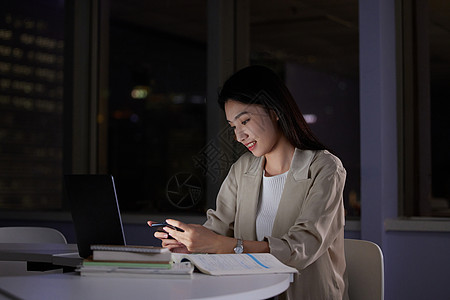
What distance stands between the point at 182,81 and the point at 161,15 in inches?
26.6

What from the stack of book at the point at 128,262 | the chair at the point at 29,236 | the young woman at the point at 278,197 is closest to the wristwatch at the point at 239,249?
the young woman at the point at 278,197

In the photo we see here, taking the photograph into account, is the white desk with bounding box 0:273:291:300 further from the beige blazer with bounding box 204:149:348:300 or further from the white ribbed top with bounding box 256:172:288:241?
the white ribbed top with bounding box 256:172:288:241

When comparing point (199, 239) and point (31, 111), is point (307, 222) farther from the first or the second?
point (31, 111)

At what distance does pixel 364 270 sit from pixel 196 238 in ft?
2.29

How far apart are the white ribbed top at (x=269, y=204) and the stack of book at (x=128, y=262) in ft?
2.06

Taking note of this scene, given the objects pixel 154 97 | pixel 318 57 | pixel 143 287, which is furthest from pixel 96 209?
pixel 154 97

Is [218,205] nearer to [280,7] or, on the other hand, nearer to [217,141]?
[217,141]

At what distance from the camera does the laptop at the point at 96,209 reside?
1914 millimetres

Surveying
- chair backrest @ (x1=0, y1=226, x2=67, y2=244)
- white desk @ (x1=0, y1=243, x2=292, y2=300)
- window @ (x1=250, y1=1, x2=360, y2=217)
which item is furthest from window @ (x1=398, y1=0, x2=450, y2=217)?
white desk @ (x1=0, y1=243, x2=292, y2=300)

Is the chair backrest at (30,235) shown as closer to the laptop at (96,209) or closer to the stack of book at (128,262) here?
the laptop at (96,209)

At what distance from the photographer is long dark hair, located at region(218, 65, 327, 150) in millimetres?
2279

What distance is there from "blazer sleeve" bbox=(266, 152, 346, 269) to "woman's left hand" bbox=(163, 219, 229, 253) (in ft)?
0.57

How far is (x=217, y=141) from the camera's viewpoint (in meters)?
4.11

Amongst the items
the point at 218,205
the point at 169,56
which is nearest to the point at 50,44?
the point at 169,56
